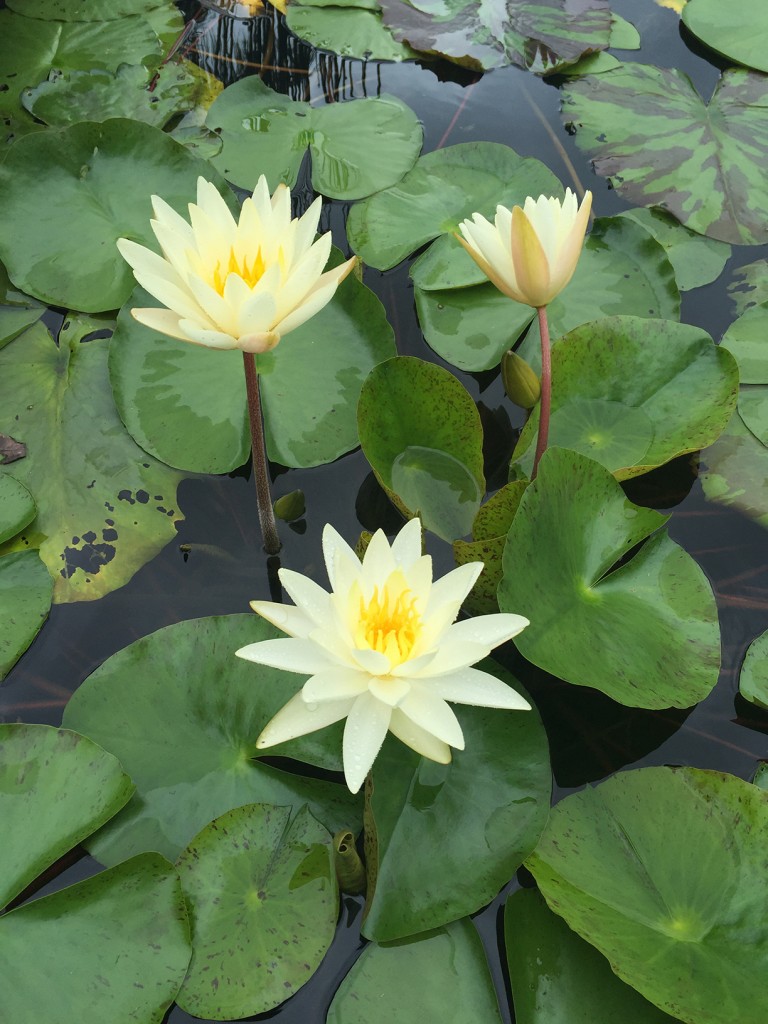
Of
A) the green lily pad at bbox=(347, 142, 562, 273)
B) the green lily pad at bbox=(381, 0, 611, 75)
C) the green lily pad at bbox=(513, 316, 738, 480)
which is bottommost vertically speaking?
the green lily pad at bbox=(513, 316, 738, 480)

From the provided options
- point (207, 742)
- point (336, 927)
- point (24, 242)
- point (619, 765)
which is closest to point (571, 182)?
point (24, 242)

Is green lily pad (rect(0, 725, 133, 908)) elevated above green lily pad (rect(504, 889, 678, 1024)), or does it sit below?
above

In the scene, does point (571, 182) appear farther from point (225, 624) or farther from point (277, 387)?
point (225, 624)

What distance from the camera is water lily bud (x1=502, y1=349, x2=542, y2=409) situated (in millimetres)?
1997

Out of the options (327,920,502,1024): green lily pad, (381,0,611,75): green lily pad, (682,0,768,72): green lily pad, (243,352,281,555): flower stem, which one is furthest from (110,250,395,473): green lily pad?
(682,0,768,72): green lily pad

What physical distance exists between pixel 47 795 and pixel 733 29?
3.48m

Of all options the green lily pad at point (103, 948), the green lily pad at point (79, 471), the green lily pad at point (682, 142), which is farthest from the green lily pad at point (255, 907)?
the green lily pad at point (682, 142)

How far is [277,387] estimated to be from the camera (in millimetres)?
2150

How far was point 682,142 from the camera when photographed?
2.78m

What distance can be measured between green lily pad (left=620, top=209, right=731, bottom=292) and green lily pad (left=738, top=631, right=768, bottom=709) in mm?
1182

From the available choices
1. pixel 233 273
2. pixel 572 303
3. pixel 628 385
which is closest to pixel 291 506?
pixel 233 273

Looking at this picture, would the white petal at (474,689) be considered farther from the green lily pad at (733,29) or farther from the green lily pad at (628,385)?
the green lily pad at (733,29)

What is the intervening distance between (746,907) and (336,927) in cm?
72

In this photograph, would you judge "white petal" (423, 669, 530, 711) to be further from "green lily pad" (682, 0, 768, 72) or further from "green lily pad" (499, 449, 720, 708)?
"green lily pad" (682, 0, 768, 72)
